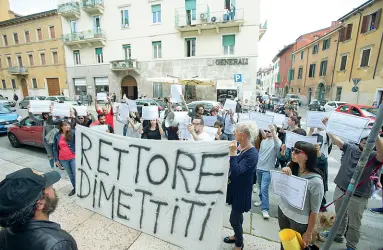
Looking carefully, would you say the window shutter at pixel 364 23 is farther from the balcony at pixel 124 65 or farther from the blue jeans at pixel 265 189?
the blue jeans at pixel 265 189

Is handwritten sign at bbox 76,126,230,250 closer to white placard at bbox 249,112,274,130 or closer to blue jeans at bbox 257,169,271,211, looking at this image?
blue jeans at bbox 257,169,271,211

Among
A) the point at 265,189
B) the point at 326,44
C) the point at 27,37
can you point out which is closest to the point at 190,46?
the point at 265,189

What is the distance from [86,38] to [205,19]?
14.1 meters

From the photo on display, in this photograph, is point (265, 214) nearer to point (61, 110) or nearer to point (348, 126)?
point (348, 126)

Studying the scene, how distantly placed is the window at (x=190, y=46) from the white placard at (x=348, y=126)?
1831 cm

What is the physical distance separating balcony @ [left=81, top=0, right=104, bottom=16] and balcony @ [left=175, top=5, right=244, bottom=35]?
30.4 feet

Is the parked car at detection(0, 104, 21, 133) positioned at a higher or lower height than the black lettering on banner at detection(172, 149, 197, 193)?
lower

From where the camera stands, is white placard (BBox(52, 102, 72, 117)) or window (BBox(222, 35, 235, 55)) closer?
white placard (BBox(52, 102, 72, 117))

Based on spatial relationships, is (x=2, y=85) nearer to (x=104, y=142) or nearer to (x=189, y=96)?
(x=189, y=96)

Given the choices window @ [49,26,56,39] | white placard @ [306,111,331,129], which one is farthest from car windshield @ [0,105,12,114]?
window @ [49,26,56,39]

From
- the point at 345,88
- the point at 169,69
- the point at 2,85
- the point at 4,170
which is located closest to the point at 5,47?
the point at 2,85

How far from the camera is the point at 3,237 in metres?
1.24

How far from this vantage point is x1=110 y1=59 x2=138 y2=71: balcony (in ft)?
67.0

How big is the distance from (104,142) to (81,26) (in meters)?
25.8
